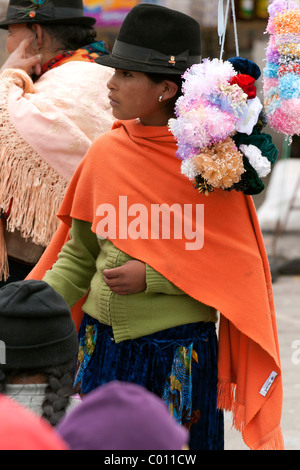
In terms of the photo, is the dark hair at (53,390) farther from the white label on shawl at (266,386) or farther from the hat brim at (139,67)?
the hat brim at (139,67)

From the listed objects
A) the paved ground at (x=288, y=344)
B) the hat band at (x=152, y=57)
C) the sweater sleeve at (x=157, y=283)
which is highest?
the hat band at (x=152, y=57)

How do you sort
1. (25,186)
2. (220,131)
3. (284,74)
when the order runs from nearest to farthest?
1. (220,131)
2. (284,74)
3. (25,186)

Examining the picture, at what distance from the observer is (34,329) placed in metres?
1.89

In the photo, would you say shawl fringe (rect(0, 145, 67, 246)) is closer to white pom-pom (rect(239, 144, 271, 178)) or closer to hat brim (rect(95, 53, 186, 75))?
hat brim (rect(95, 53, 186, 75))

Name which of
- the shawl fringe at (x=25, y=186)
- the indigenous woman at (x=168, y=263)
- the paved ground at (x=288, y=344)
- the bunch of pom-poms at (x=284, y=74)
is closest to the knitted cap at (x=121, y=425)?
the indigenous woman at (x=168, y=263)

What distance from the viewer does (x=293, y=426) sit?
166 inches

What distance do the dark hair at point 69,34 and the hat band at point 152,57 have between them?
83 centimetres

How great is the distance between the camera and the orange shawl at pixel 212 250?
2502 millimetres

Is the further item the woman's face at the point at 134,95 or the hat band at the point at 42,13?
the hat band at the point at 42,13

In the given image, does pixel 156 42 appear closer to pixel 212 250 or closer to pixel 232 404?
pixel 212 250

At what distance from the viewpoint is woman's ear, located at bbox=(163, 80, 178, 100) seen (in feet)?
8.34

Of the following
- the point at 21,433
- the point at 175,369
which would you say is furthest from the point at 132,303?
the point at 21,433

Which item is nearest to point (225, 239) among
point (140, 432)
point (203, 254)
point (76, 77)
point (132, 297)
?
point (203, 254)

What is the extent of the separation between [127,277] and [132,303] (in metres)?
0.11
